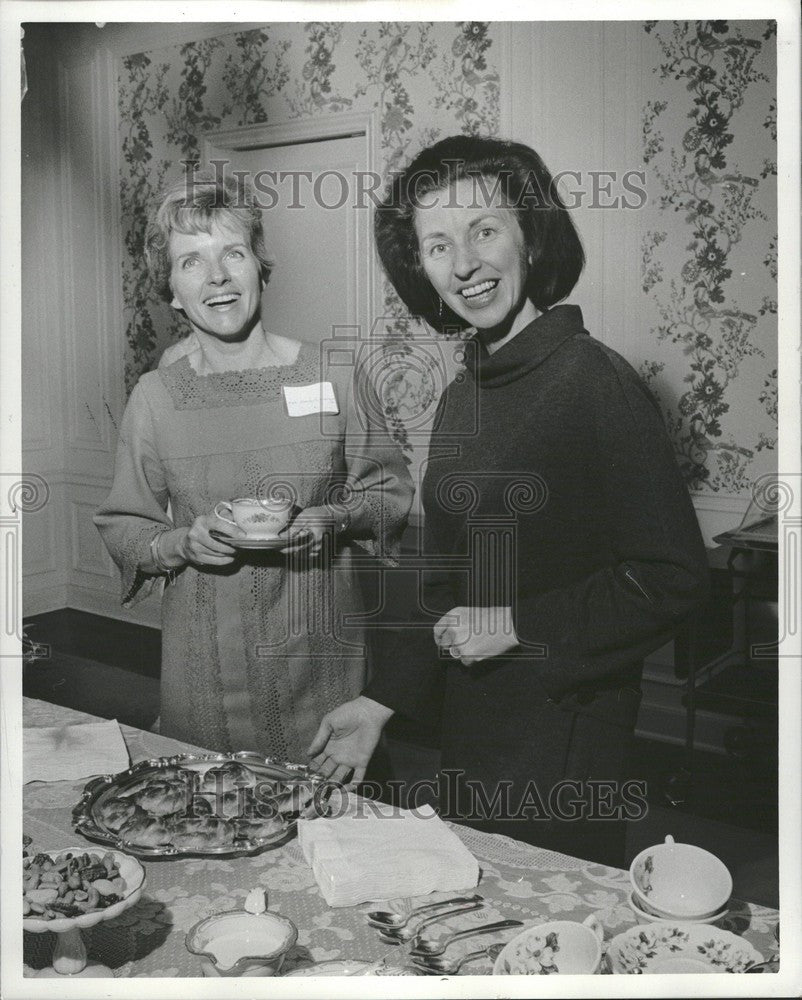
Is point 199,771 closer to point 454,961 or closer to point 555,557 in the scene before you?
→ point 454,961

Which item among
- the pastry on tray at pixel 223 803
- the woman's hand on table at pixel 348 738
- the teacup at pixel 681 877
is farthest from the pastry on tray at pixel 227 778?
the teacup at pixel 681 877

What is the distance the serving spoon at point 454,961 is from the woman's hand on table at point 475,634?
1.26ft

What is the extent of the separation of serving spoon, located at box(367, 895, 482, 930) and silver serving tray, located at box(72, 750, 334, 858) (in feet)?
0.57

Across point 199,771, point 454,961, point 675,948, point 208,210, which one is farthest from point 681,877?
point 208,210

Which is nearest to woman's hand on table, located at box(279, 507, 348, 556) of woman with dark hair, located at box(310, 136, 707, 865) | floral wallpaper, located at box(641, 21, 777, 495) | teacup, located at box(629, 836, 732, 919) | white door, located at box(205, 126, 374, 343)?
woman with dark hair, located at box(310, 136, 707, 865)

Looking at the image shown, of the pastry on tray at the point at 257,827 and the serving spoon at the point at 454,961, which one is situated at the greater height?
the pastry on tray at the point at 257,827

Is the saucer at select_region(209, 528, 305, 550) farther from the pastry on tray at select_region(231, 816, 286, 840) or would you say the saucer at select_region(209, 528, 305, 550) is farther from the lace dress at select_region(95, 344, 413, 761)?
the pastry on tray at select_region(231, 816, 286, 840)

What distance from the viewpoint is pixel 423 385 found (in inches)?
56.3

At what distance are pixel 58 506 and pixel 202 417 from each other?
24 centimetres

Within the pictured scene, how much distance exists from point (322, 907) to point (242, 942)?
0.36 feet

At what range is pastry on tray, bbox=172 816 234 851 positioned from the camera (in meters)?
1.35

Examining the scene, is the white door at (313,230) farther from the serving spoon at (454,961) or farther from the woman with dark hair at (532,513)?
the serving spoon at (454,961)

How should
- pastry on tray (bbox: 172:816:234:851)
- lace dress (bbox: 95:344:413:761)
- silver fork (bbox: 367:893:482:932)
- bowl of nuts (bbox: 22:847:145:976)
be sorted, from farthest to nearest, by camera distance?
lace dress (bbox: 95:344:413:761)
pastry on tray (bbox: 172:816:234:851)
silver fork (bbox: 367:893:482:932)
bowl of nuts (bbox: 22:847:145:976)

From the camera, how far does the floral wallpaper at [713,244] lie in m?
→ 1.37
